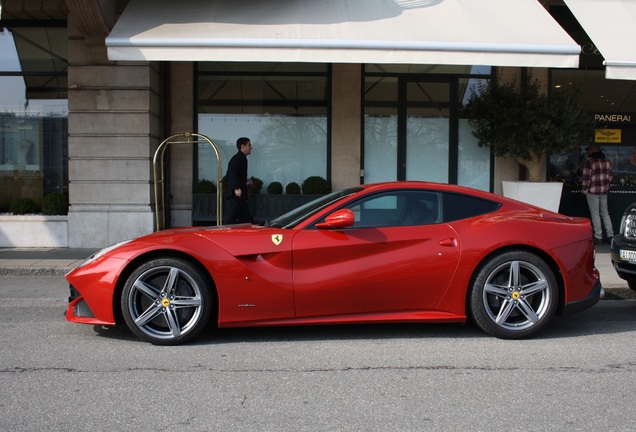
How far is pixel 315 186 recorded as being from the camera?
475 inches

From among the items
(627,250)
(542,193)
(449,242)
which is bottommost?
(627,250)

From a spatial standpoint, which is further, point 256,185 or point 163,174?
point 256,185

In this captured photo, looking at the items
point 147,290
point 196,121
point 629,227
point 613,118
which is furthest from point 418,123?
point 147,290

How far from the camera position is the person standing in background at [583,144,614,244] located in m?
11.7

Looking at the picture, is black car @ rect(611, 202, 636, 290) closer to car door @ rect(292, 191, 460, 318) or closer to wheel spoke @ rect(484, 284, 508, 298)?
wheel spoke @ rect(484, 284, 508, 298)

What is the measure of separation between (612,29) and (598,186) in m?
2.90

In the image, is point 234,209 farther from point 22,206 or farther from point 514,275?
point 514,275

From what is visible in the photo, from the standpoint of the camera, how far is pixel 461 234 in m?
5.56

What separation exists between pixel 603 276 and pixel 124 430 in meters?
7.03

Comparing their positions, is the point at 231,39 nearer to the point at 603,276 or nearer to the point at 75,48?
the point at 75,48

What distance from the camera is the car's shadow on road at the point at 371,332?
567cm

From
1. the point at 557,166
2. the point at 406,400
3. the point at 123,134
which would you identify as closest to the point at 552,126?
the point at 557,166

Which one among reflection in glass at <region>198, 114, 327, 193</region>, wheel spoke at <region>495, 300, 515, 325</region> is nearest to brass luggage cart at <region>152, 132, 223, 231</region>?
reflection in glass at <region>198, 114, 327, 193</region>

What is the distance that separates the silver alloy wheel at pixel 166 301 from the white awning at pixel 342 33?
452 cm
